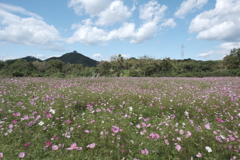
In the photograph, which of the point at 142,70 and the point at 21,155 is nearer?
the point at 21,155

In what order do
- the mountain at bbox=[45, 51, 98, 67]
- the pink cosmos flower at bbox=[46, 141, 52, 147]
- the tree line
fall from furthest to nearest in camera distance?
the mountain at bbox=[45, 51, 98, 67] < the tree line < the pink cosmos flower at bbox=[46, 141, 52, 147]

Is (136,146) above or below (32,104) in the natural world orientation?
below

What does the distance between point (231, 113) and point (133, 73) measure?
2547 centimetres

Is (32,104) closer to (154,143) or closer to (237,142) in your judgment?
(154,143)

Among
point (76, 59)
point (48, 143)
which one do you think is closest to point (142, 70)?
point (48, 143)

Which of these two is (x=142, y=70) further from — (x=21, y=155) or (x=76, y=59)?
(x=76, y=59)

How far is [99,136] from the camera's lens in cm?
339

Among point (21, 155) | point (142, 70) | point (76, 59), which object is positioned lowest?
point (21, 155)

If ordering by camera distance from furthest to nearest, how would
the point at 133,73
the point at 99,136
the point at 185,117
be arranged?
the point at 133,73, the point at 185,117, the point at 99,136

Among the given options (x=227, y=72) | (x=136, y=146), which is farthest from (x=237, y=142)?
(x=227, y=72)

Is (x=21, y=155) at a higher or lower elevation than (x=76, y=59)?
lower

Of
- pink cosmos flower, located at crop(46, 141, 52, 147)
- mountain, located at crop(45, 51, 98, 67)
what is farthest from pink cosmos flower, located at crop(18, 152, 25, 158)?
mountain, located at crop(45, 51, 98, 67)

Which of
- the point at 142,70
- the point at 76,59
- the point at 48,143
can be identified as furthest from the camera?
the point at 76,59

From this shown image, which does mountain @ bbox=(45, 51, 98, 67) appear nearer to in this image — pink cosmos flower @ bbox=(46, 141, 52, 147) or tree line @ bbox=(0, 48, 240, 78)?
tree line @ bbox=(0, 48, 240, 78)
